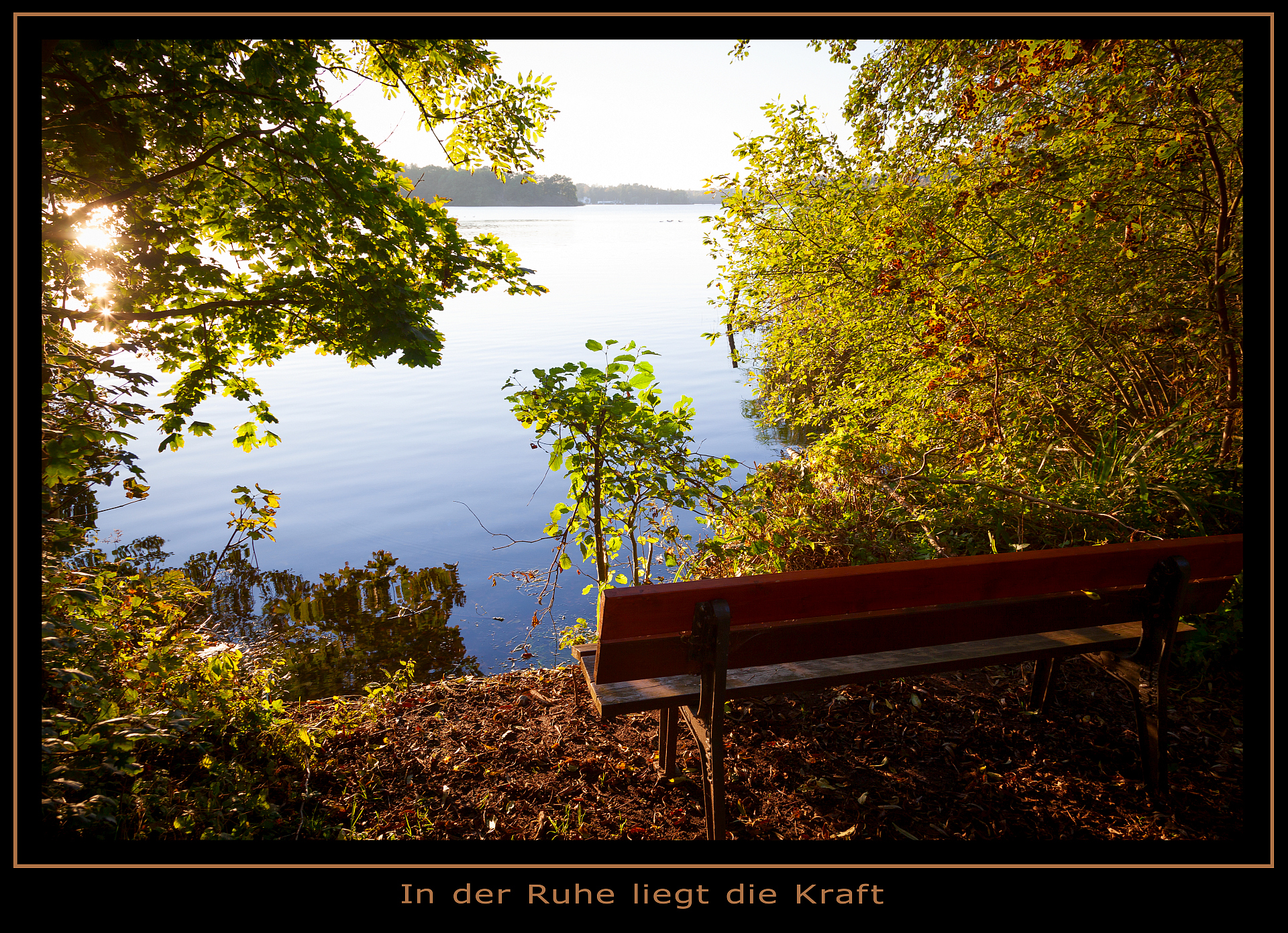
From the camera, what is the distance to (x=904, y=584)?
8.07ft

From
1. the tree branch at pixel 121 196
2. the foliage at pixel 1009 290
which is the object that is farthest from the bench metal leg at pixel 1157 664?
the tree branch at pixel 121 196

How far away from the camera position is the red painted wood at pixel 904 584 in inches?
89.0

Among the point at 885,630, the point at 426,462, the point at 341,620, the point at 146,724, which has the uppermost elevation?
the point at 426,462

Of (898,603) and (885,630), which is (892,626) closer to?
(885,630)

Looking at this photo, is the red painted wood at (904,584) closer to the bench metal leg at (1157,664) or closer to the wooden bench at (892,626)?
the wooden bench at (892,626)

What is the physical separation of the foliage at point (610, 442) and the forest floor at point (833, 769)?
1.02 metres

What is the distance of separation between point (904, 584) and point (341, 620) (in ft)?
19.5

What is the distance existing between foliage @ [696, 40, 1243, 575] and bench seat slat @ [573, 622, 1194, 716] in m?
1.33

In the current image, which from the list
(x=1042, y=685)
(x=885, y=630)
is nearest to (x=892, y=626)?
(x=885, y=630)

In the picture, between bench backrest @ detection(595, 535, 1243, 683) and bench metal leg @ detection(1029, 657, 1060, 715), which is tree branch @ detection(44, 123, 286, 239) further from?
bench metal leg @ detection(1029, 657, 1060, 715)

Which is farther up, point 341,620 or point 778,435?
point 778,435

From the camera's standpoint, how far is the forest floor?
2.70 m
